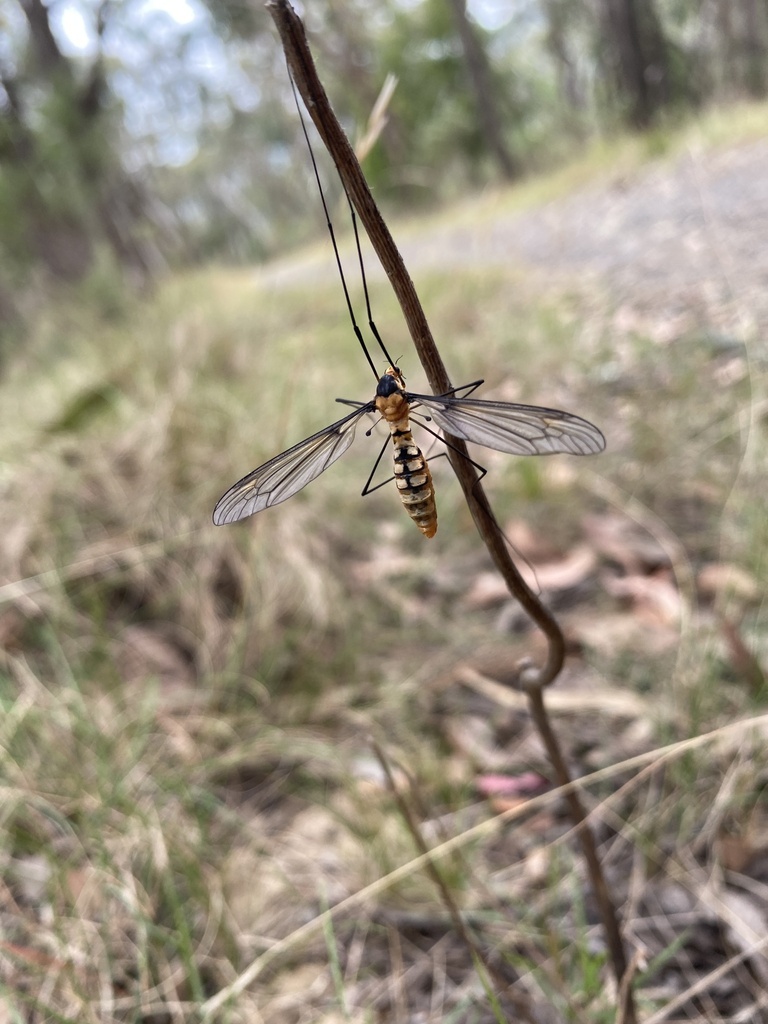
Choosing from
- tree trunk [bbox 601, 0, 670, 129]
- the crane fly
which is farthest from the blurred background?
tree trunk [bbox 601, 0, 670, 129]

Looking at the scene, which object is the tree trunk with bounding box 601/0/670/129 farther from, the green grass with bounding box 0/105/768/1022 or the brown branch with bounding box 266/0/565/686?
the brown branch with bounding box 266/0/565/686

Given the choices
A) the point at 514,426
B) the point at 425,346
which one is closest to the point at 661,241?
the point at 514,426

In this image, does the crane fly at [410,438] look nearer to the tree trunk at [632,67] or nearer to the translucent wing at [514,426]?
the translucent wing at [514,426]

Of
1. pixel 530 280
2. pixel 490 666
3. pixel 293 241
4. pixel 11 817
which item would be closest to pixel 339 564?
pixel 490 666

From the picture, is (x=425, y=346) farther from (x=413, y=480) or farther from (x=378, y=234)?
(x=413, y=480)

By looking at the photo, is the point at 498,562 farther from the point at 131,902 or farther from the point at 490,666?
the point at 490,666

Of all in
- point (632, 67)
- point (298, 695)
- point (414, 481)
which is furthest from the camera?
point (632, 67)

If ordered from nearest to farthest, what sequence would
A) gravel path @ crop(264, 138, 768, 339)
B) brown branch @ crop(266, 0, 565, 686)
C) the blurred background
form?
brown branch @ crop(266, 0, 565, 686), the blurred background, gravel path @ crop(264, 138, 768, 339)

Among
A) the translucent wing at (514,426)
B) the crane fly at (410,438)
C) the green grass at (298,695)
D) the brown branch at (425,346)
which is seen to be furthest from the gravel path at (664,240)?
the brown branch at (425,346)

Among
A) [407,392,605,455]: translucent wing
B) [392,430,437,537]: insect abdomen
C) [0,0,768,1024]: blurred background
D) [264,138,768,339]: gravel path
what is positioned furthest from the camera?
[264,138,768,339]: gravel path
